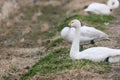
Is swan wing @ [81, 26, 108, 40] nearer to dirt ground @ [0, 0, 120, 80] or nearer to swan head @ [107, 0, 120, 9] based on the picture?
dirt ground @ [0, 0, 120, 80]

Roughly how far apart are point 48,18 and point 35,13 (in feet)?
5.63

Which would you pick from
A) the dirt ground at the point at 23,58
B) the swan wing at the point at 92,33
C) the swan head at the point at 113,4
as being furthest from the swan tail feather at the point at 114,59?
the swan head at the point at 113,4

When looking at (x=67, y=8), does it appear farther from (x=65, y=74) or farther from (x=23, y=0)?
(x=65, y=74)

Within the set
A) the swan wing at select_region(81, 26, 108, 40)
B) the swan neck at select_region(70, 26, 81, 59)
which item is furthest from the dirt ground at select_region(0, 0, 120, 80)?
the swan neck at select_region(70, 26, 81, 59)

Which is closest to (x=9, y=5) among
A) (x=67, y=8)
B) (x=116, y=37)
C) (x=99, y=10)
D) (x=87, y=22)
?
(x=67, y=8)

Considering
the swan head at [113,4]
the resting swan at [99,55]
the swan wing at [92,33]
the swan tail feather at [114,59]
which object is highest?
the swan head at [113,4]

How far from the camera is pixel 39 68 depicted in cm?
1277

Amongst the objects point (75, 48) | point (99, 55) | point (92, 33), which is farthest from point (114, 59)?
point (92, 33)

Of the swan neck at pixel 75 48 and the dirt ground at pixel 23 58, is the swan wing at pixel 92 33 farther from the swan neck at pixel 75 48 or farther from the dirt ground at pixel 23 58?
the swan neck at pixel 75 48

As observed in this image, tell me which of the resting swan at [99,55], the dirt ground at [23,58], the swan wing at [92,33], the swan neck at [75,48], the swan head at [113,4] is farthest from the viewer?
the swan head at [113,4]

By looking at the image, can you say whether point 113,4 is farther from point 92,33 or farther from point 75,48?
point 75,48

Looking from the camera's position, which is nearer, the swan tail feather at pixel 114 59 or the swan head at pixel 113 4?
the swan tail feather at pixel 114 59

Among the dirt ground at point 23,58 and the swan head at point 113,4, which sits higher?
the swan head at point 113,4

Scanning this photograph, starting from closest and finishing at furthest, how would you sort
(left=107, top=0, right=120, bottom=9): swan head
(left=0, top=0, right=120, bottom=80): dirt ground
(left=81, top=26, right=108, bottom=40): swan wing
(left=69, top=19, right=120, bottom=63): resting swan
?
(left=69, top=19, right=120, bottom=63): resting swan
(left=0, top=0, right=120, bottom=80): dirt ground
(left=81, top=26, right=108, bottom=40): swan wing
(left=107, top=0, right=120, bottom=9): swan head
